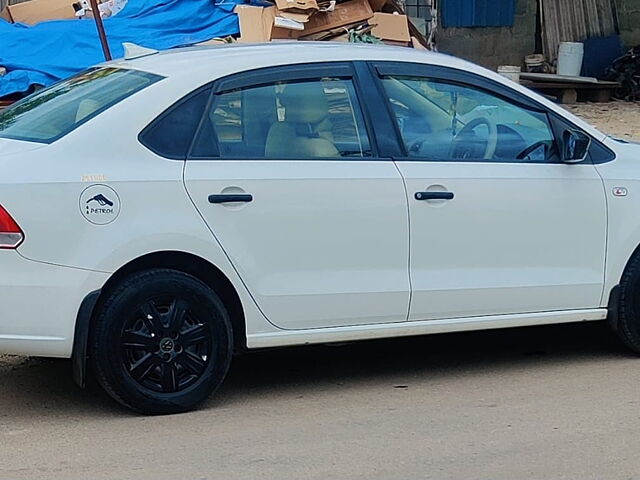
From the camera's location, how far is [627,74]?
1845 centimetres

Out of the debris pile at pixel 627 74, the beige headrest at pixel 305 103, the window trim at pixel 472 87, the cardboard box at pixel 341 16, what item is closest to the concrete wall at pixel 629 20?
the debris pile at pixel 627 74

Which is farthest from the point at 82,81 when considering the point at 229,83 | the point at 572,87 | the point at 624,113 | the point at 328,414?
the point at 572,87

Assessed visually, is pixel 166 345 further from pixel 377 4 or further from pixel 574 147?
pixel 377 4

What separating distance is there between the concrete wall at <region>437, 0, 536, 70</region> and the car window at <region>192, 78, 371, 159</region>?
12.8 meters

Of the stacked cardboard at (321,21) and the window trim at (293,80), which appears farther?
the stacked cardboard at (321,21)

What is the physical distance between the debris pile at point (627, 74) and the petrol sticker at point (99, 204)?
48.1 feet

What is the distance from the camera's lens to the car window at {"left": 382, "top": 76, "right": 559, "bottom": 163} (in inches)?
227

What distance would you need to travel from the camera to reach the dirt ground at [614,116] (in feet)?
44.8

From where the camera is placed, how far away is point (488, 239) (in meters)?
5.75

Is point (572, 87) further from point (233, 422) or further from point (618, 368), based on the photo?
point (233, 422)

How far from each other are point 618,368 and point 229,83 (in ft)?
8.75

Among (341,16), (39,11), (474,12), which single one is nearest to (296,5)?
(341,16)

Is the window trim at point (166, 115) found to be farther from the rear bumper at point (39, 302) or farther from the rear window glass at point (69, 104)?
the rear bumper at point (39, 302)

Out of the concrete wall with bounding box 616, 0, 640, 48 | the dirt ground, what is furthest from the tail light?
the concrete wall with bounding box 616, 0, 640, 48
